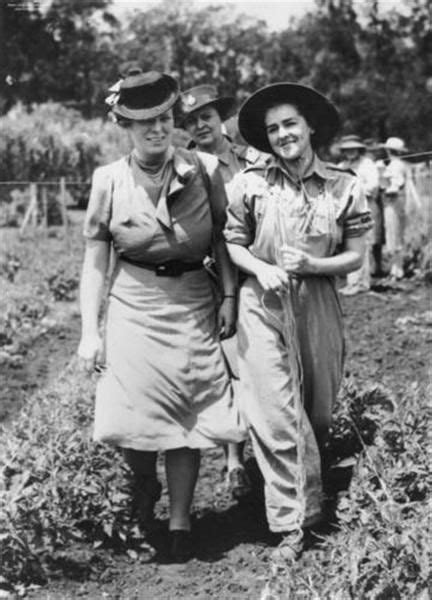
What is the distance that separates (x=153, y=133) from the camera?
3535mm

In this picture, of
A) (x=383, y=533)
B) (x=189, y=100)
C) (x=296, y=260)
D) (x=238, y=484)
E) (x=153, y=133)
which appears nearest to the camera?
(x=383, y=533)

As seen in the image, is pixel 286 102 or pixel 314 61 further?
pixel 314 61

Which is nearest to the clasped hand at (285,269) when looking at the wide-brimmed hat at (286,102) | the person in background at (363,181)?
the wide-brimmed hat at (286,102)

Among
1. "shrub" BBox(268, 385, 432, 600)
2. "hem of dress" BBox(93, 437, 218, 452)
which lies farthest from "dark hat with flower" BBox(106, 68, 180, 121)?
"shrub" BBox(268, 385, 432, 600)

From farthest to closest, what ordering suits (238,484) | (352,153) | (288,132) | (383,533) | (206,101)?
(352,153), (206,101), (238,484), (288,132), (383,533)

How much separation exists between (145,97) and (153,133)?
0.48 feet

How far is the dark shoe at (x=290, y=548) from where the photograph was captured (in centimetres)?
338

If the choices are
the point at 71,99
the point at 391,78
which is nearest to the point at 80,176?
the point at 391,78

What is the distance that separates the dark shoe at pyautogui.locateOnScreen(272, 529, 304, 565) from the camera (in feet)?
11.1

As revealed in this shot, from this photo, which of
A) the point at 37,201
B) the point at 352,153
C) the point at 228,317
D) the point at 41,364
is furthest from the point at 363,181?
the point at 37,201

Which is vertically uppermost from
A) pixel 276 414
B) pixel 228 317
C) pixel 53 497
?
pixel 228 317

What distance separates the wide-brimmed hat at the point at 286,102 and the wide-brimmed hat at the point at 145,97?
299mm

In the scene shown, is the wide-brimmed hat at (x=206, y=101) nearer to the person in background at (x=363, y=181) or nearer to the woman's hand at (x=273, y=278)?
the woman's hand at (x=273, y=278)

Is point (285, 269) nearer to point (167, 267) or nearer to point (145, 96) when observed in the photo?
point (167, 267)
